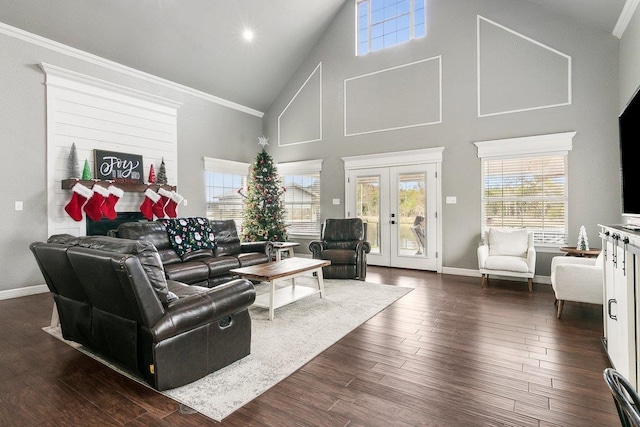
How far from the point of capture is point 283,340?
10.1 feet

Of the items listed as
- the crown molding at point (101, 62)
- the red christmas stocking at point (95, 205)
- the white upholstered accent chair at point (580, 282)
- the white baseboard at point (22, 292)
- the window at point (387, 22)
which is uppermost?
the window at point (387, 22)

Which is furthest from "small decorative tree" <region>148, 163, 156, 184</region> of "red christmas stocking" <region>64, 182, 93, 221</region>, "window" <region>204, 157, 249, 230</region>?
"window" <region>204, 157, 249, 230</region>

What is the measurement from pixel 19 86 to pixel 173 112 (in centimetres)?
236

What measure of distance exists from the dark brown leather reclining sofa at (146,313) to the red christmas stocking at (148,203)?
3186mm

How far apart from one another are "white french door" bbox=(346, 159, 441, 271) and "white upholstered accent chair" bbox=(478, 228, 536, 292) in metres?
1.05

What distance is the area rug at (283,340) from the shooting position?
2.19 metres

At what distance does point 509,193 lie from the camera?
563 cm

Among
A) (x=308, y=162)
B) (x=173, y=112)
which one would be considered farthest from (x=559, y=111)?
(x=173, y=112)

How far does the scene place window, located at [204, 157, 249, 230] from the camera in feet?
24.2

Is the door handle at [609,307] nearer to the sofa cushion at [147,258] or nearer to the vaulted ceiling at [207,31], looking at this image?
the sofa cushion at [147,258]

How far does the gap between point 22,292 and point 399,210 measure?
6.21 metres

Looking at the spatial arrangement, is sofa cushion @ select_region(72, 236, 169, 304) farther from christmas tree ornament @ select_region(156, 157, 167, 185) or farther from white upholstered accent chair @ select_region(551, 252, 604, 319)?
christmas tree ornament @ select_region(156, 157, 167, 185)

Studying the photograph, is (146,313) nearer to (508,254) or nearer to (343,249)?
(343,249)

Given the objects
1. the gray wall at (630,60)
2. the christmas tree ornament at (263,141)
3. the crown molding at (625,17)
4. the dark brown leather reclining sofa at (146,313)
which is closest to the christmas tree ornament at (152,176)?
the christmas tree ornament at (263,141)
